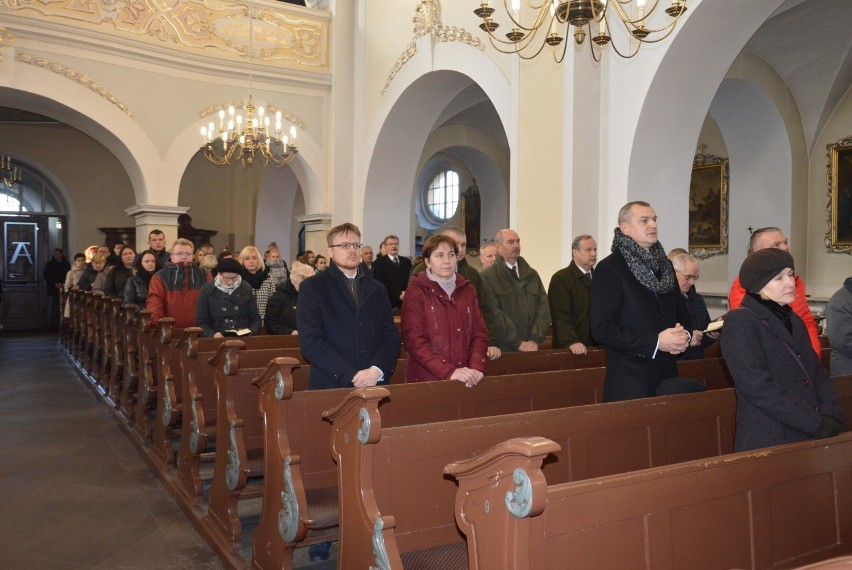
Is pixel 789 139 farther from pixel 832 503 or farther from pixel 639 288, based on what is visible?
pixel 832 503

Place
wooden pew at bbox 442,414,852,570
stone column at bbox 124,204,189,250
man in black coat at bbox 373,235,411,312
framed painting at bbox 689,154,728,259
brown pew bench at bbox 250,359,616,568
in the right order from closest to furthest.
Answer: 1. wooden pew at bbox 442,414,852,570
2. brown pew bench at bbox 250,359,616,568
3. man in black coat at bbox 373,235,411,312
4. stone column at bbox 124,204,189,250
5. framed painting at bbox 689,154,728,259

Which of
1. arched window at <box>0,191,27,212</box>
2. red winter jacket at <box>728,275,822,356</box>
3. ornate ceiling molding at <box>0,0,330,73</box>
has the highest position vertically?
ornate ceiling molding at <box>0,0,330,73</box>

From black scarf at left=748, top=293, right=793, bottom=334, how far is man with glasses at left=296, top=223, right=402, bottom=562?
1.71 metres

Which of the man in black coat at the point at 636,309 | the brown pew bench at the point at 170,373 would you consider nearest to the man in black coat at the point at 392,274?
the brown pew bench at the point at 170,373

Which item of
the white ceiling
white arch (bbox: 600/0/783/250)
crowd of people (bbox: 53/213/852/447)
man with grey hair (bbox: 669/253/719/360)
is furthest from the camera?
the white ceiling

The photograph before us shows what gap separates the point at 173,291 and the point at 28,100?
5.13 meters

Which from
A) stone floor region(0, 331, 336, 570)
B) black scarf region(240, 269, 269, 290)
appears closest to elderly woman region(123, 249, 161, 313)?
black scarf region(240, 269, 269, 290)

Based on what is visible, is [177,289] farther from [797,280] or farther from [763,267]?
[763,267]

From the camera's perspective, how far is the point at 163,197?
9.92 m

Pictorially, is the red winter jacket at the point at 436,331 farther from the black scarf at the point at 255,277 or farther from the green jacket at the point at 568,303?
the black scarf at the point at 255,277

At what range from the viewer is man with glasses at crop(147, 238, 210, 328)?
5570 millimetres

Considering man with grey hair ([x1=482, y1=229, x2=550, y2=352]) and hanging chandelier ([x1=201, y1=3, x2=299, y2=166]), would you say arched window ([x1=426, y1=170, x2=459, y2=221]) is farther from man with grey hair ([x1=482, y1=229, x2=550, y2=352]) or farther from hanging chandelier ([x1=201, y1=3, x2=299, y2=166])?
man with grey hair ([x1=482, y1=229, x2=550, y2=352])

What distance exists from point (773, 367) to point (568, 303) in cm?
242

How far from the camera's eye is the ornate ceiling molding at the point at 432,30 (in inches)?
319
